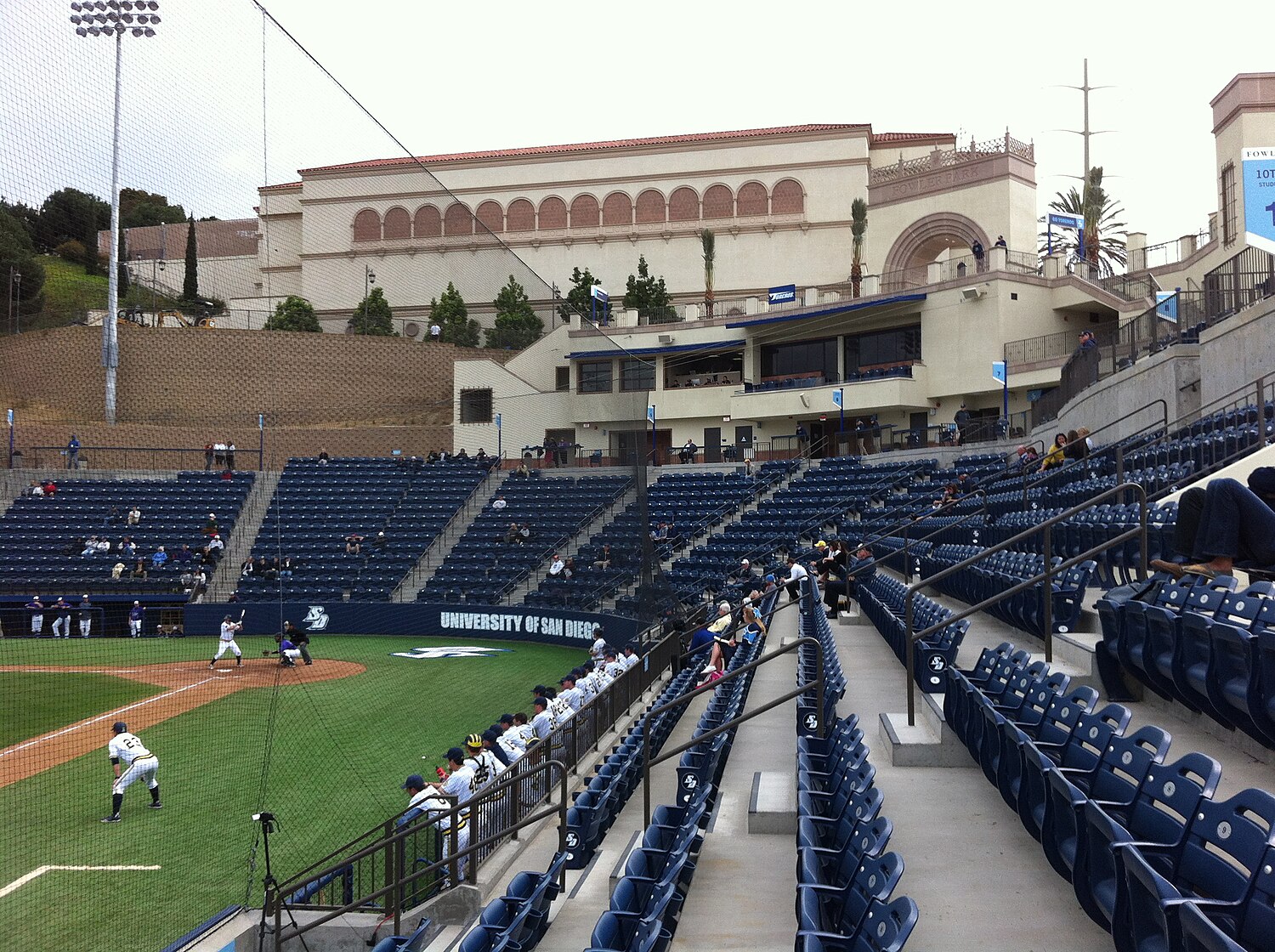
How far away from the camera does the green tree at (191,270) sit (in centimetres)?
980

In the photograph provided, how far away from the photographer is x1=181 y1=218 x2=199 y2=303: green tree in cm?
980

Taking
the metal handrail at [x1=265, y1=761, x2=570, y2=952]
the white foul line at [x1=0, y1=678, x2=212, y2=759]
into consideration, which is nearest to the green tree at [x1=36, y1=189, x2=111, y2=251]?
the metal handrail at [x1=265, y1=761, x2=570, y2=952]

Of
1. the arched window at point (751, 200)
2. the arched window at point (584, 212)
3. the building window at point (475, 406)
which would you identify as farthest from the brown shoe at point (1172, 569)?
the arched window at point (584, 212)

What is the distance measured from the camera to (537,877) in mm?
6453

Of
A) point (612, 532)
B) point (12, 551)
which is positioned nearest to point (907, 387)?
point (612, 532)

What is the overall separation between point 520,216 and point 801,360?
822 inches

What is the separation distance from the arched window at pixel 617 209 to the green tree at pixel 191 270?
44.8 metres

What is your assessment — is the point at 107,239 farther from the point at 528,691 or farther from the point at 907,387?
the point at 907,387

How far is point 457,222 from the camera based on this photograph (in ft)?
43.0

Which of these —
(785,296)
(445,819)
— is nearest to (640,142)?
(785,296)

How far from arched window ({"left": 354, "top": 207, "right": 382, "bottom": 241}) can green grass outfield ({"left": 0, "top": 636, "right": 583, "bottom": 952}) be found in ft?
18.5

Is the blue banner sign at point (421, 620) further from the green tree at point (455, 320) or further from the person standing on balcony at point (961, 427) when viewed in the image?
the person standing on balcony at point (961, 427)

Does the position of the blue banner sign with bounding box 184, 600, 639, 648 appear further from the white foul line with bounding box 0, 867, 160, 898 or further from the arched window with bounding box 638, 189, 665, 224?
the arched window with bounding box 638, 189, 665, 224

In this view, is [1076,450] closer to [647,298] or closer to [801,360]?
[801,360]
